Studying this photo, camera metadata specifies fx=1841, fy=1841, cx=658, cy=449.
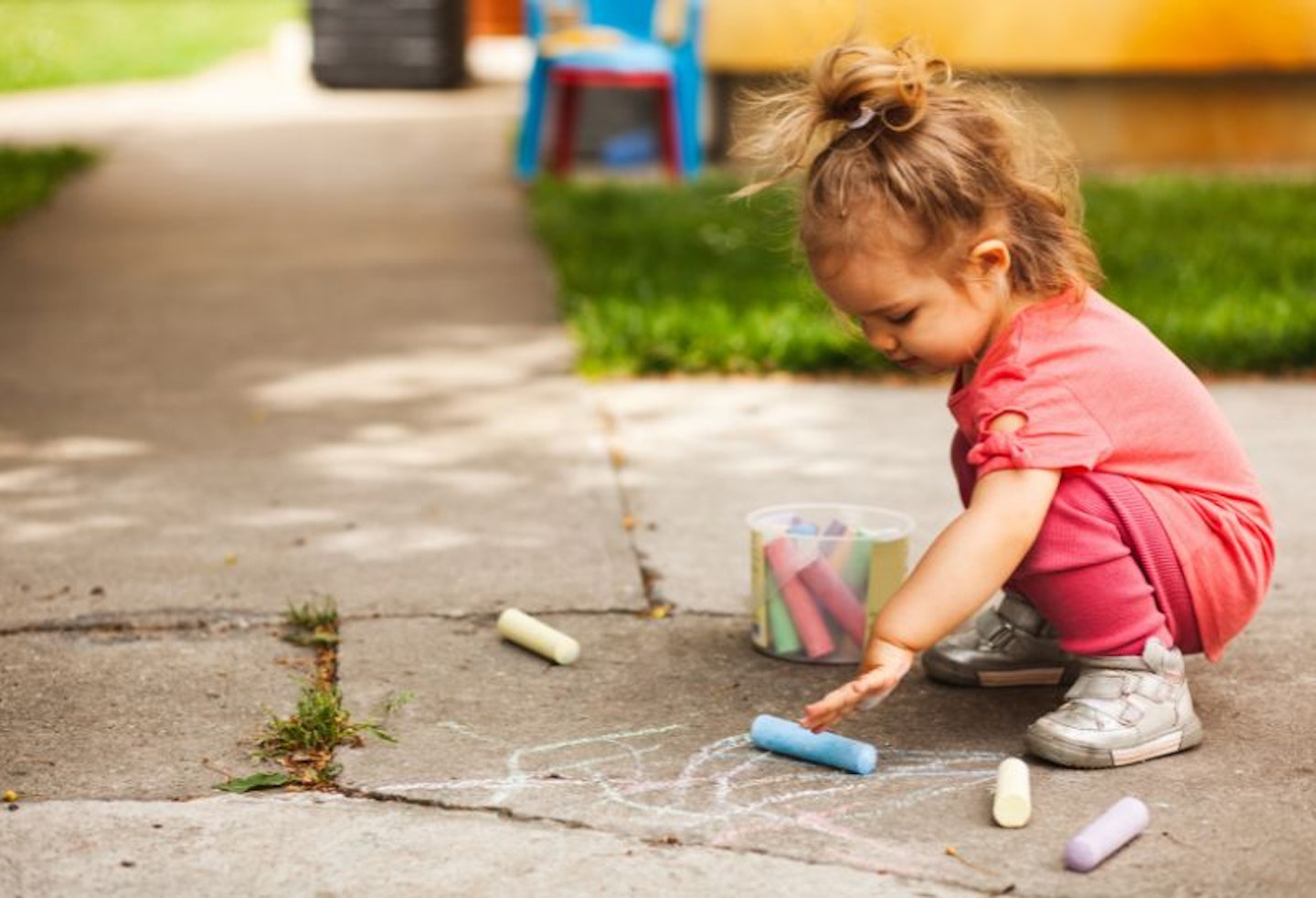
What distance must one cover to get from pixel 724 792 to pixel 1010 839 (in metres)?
0.37

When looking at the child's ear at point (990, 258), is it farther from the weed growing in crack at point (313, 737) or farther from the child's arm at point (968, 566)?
the weed growing in crack at point (313, 737)

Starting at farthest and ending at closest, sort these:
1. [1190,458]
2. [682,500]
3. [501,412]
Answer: [501,412] → [682,500] → [1190,458]

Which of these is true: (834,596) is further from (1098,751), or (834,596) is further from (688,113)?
(688,113)

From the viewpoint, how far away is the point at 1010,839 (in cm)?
224

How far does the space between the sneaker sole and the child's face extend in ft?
1.78

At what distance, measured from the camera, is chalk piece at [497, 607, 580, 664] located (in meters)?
2.84

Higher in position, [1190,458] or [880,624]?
[1190,458]

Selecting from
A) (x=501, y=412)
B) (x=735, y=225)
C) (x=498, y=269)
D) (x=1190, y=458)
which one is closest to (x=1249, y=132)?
(x=735, y=225)

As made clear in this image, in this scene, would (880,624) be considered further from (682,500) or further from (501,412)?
(501,412)

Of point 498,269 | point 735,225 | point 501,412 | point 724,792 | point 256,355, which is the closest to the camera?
point 724,792

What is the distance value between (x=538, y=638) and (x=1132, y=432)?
0.95 meters

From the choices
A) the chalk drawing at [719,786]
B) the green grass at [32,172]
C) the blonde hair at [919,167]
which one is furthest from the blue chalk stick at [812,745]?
the green grass at [32,172]

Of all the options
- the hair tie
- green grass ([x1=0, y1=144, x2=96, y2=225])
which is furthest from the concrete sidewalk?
green grass ([x1=0, y1=144, x2=96, y2=225])

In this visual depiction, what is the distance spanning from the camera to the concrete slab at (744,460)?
3422mm
